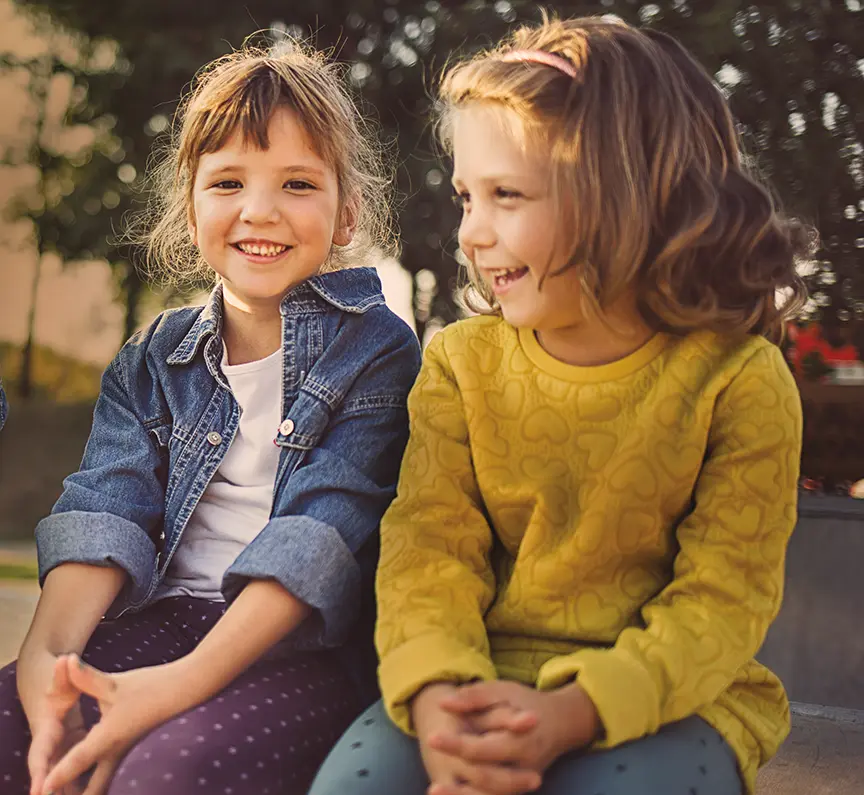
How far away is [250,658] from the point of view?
1655mm

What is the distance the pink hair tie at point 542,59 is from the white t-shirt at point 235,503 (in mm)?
625

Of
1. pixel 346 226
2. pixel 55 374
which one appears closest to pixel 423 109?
pixel 346 226

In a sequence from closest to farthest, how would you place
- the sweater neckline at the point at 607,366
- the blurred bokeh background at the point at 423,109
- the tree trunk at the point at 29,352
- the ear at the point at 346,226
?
the sweater neckline at the point at 607,366 → the ear at the point at 346,226 → the blurred bokeh background at the point at 423,109 → the tree trunk at the point at 29,352

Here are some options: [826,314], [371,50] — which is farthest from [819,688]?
[371,50]

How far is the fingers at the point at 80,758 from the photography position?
1521 millimetres

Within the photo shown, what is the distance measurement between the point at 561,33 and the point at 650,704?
912 millimetres

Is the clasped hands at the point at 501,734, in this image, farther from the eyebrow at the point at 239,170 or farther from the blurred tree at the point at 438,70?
the blurred tree at the point at 438,70

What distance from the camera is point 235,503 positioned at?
189 cm

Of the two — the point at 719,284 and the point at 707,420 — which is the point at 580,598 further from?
the point at 719,284

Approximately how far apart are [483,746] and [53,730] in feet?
2.06

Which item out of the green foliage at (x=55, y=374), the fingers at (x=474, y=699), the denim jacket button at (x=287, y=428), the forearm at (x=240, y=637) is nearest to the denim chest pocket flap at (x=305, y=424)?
the denim jacket button at (x=287, y=428)

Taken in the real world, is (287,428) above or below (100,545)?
above

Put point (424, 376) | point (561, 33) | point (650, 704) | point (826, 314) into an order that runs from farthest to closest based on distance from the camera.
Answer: point (826, 314), point (424, 376), point (561, 33), point (650, 704)

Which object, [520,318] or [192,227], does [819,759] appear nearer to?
[520,318]
